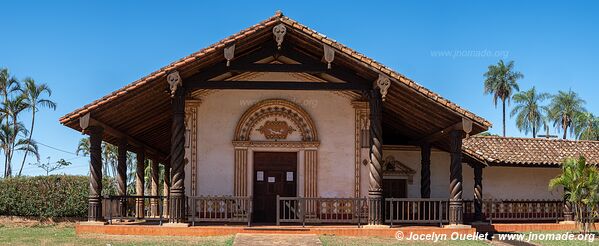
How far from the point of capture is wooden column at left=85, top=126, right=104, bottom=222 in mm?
16312

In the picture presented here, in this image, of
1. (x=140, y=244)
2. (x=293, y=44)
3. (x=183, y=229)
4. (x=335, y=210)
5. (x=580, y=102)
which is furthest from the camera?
(x=580, y=102)

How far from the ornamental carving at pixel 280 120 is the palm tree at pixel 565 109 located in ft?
158

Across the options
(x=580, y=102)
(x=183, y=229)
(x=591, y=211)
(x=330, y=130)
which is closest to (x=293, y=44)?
(x=330, y=130)

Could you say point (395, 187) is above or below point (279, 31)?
below

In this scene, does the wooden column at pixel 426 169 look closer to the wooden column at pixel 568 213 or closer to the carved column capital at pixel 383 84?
the wooden column at pixel 568 213

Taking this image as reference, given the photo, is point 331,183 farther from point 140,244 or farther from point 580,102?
point 580,102

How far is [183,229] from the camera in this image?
1539 centimetres

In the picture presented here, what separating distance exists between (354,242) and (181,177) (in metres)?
4.55

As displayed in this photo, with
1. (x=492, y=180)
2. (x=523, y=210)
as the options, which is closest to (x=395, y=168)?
(x=492, y=180)

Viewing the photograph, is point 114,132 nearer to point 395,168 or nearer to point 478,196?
point 395,168

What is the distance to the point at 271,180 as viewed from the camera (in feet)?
60.6

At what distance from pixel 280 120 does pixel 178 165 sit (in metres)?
3.52

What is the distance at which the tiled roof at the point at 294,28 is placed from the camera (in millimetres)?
15469

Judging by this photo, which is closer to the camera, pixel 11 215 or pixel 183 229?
pixel 183 229
